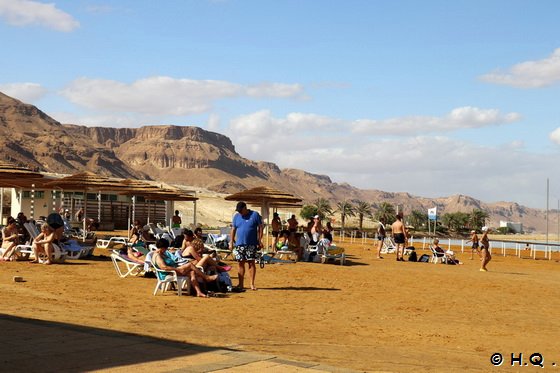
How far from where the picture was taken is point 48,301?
980cm

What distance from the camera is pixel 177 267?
11.7 meters

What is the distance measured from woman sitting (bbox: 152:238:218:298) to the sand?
339 mm

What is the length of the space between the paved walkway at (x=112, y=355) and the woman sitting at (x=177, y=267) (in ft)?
13.3

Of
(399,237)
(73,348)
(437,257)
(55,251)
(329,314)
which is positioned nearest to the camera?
(73,348)

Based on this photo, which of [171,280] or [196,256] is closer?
[171,280]

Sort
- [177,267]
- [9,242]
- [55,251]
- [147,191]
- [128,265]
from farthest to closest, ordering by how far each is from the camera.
Answer: 1. [147,191]
2. [9,242]
3. [55,251]
4. [128,265]
5. [177,267]

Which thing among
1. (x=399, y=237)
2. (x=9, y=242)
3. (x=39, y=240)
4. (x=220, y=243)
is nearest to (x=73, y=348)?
(x=39, y=240)

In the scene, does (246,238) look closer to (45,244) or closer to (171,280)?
(171,280)

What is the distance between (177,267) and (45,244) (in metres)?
4.97

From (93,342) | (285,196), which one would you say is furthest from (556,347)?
(285,196)

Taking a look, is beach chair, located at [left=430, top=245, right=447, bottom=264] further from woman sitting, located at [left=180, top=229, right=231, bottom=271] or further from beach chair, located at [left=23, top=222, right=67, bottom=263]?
woman sitting, located at [left=180, top=229, right=231, bottom=271]

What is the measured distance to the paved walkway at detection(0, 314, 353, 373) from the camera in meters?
5.54

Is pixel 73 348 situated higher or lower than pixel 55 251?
lower

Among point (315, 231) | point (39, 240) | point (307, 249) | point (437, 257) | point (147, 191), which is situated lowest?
point (437, 257)
